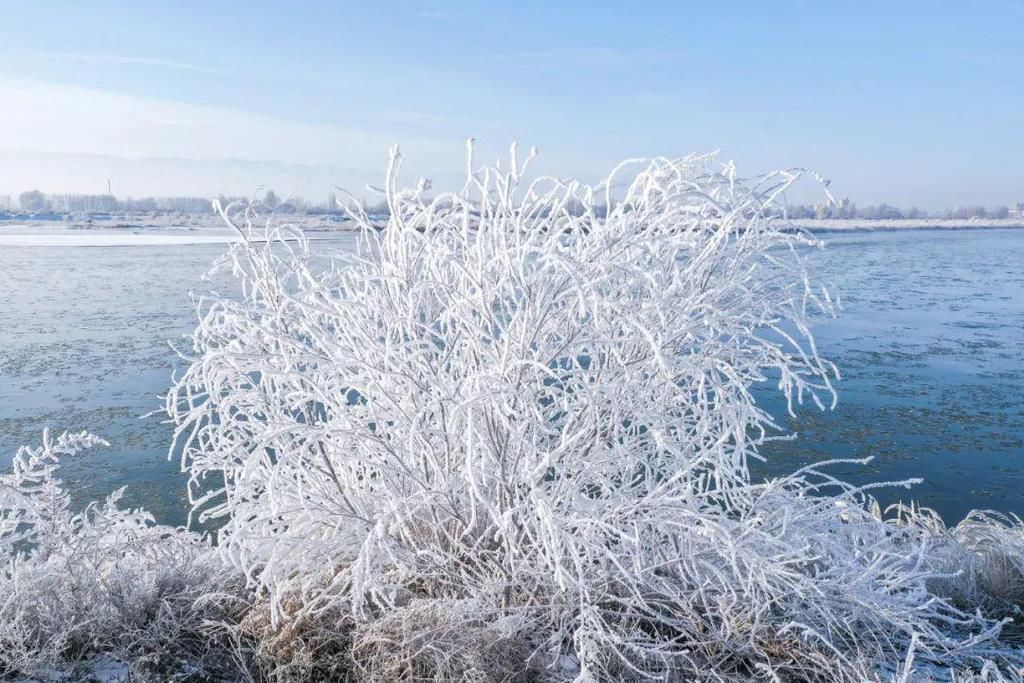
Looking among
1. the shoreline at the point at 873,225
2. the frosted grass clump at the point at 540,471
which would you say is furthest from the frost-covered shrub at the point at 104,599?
the shoreline at the point at 873,225

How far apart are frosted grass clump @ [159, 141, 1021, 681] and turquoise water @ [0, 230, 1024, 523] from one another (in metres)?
0.81

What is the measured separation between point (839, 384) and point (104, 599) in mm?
9313

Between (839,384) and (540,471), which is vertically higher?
(540,471)

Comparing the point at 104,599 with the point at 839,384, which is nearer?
the point at 104,599

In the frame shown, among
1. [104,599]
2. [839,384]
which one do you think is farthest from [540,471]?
[839,384]

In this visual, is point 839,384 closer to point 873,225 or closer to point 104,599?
point 104,599

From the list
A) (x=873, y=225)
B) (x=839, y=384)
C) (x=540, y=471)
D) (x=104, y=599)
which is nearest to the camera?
(x=540, y=471)

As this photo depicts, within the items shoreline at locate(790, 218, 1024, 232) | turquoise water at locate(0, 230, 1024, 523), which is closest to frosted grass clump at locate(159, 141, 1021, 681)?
turquoise water at locate(0, 230, 1024, 523)

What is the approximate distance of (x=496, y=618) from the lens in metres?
4.11

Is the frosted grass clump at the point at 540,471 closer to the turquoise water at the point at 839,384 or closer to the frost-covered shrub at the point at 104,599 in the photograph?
the frost-covered shrub at the point at 104,599

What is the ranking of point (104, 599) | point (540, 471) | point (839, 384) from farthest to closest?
point (839, 384) → point (104, 599) → point (540, 471)

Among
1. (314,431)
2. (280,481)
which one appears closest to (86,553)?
(280,481)

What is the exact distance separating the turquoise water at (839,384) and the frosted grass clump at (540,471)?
0.81 meters

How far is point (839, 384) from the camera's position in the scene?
11.0m
